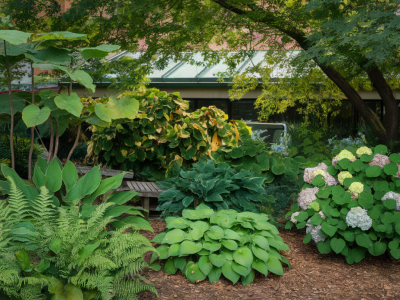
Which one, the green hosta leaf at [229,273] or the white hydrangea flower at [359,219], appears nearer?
the green hosta leaf at [229,273]

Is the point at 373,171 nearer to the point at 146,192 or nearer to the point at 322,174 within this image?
the point at 322,174

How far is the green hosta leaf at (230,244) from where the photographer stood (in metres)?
2.79

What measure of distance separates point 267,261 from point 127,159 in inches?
122

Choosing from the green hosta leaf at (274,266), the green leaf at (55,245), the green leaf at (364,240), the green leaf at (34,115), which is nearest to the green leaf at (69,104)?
the green leaf at (34,115)

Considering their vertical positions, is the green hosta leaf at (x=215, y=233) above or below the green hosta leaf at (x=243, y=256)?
above

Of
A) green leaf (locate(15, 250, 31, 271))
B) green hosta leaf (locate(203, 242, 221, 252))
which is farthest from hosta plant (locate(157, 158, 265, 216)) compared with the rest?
green leaf (locate(15, 250, 31, 271))

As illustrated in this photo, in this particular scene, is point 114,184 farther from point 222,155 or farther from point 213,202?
point 222,155

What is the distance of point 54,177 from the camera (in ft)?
9.66

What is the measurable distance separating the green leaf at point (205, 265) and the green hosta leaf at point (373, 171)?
1.69 m

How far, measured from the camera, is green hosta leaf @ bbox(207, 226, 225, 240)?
2880 millimetres

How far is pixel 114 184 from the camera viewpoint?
2951 mm

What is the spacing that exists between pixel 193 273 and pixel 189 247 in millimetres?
197

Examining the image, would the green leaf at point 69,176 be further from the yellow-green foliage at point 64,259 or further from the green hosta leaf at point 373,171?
the green hosta leaf at point 373,171

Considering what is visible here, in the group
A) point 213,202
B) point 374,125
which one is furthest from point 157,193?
point 374,125
